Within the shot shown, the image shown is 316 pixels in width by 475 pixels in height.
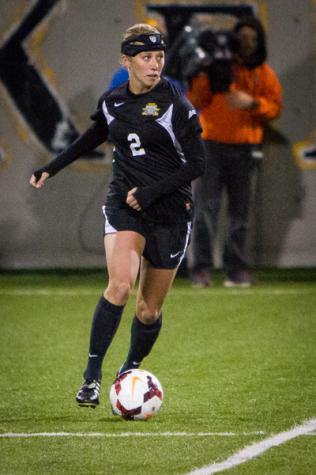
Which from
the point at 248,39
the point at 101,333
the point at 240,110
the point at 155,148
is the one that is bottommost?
the point at 240,110

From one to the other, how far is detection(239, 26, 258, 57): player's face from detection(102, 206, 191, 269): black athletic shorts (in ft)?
19.5

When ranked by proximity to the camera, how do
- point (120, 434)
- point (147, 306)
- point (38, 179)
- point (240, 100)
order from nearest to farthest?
point (120, 434), point (147, 306), point (38, 179), point (240, 100)

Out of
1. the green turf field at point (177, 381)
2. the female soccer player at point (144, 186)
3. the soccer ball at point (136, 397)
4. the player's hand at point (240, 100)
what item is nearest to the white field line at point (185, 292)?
the green turf field at point (177, 381)

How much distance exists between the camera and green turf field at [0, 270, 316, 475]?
5.69 metres

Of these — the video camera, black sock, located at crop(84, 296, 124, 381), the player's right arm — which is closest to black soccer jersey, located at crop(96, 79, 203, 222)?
the player's right arm

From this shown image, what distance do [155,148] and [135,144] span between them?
111mm

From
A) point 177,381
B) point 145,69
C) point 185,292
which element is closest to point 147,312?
point 177,381

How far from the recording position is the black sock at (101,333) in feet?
22.6

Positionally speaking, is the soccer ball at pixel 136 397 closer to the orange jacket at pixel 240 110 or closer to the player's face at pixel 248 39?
the orange jacket at pixel 240 110

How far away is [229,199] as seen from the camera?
13.0m

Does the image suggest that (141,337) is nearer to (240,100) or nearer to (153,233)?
(153,233)

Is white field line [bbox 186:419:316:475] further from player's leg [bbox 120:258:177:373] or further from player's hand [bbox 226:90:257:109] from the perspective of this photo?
player's hand [bbox 226:90:257:109]

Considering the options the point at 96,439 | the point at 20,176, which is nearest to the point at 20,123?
the point at 20,176

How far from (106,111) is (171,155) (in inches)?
17.5
